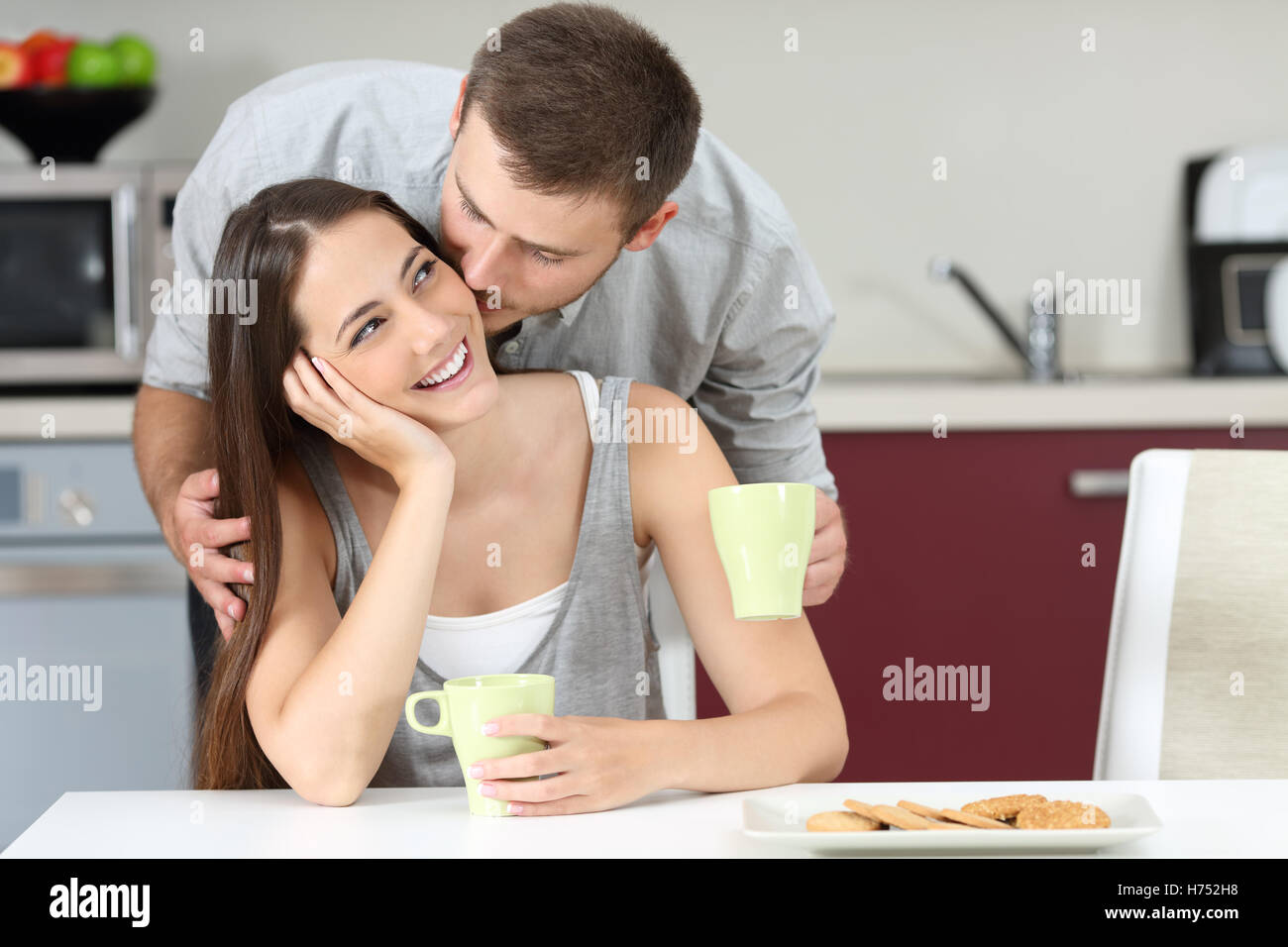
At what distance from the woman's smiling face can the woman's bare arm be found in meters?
0.23

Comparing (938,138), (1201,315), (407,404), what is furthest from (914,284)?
(407,404)

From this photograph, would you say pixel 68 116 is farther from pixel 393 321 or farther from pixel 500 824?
pixel 500 824

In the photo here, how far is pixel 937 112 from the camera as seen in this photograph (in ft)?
9.13

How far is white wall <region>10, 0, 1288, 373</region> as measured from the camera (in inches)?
109

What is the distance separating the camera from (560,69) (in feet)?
3.47

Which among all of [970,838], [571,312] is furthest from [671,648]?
[970,838]

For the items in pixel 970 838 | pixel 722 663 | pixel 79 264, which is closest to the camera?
pixel 970 838

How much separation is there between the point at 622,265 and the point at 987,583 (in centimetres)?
107

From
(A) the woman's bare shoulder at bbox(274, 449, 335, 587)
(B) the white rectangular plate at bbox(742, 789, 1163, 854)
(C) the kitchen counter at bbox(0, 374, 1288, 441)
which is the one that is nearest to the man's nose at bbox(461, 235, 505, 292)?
(A) the woman's bare shoulder at bbox(274, 449, 335, 587)

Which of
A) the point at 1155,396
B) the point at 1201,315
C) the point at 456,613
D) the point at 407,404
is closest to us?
the point at 407,404

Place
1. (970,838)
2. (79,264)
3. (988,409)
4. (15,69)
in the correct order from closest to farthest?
(970,838) → (988,409) → (79,264) → (15,69)
